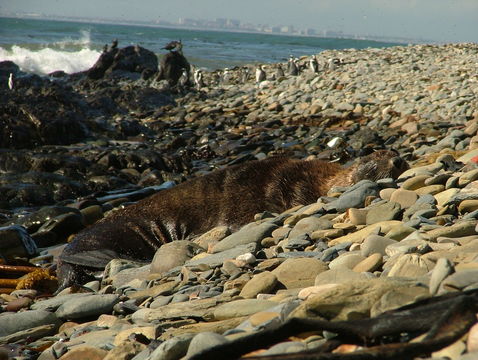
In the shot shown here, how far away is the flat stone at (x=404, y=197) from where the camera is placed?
554cm

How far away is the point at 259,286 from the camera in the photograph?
4.08 meters

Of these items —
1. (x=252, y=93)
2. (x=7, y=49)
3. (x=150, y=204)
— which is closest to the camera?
(x=150, y=204)

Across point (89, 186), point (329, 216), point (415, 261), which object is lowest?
point (89, 186)

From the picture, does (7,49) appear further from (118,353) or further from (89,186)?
(118,353)

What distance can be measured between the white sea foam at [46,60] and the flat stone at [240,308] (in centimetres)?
3878

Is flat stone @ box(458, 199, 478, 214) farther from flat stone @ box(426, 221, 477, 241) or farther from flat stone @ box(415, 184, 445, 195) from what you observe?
flat stone @ box(415, 184, 445, 195)

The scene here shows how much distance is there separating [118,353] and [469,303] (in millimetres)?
1778

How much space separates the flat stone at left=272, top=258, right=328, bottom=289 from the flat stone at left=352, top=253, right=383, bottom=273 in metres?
0.33

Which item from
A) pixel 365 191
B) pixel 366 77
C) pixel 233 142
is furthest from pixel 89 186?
pixel 366 77

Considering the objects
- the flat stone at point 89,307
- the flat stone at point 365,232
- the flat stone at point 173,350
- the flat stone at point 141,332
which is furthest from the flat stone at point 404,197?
the flat stone at point 173,350

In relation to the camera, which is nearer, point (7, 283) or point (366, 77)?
point (7, 283)

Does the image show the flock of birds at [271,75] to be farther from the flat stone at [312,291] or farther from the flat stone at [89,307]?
the flat stone at [312,291]

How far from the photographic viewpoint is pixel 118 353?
11.2 ft

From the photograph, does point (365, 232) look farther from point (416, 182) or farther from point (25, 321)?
point (25, 321)
